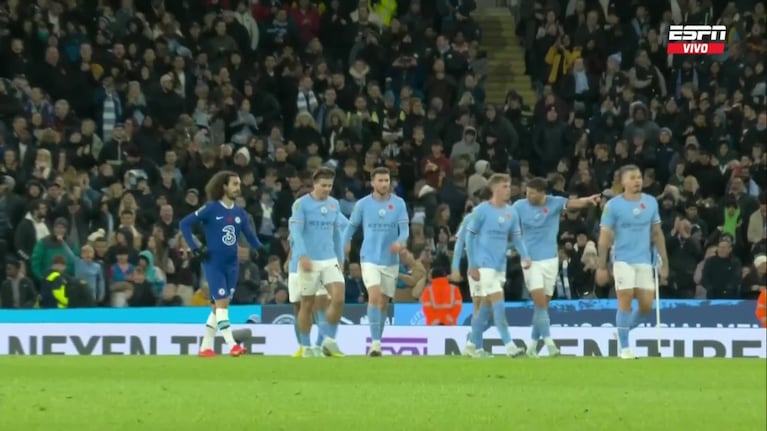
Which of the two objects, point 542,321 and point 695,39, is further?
point 695,39

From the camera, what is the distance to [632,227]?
2062 centimetres

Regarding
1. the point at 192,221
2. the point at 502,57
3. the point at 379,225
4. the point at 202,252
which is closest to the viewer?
the point at 202,252

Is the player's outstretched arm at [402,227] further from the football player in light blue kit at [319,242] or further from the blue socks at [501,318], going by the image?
the blue socks at [501,318]

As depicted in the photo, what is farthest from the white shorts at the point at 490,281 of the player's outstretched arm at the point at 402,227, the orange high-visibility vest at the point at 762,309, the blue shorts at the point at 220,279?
the orange high-visibility vest at the point at 762,309

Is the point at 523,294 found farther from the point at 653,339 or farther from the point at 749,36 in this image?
the point at 749,36

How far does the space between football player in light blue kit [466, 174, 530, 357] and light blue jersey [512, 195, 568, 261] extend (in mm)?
250

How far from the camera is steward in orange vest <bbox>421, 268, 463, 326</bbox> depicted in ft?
83.9

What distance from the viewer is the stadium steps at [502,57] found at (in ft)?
113

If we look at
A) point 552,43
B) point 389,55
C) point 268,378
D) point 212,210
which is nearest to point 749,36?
point 552,43

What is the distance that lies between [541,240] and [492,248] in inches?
27.8

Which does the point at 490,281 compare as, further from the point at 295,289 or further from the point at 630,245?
the point at 295,289

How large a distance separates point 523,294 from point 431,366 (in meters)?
7.48

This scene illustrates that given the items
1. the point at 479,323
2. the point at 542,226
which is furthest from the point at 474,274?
the point at 542,226

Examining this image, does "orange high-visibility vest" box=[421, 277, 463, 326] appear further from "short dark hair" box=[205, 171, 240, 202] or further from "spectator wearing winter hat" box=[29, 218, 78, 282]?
"short dark hair" box=[205, 171, 240, 202]
